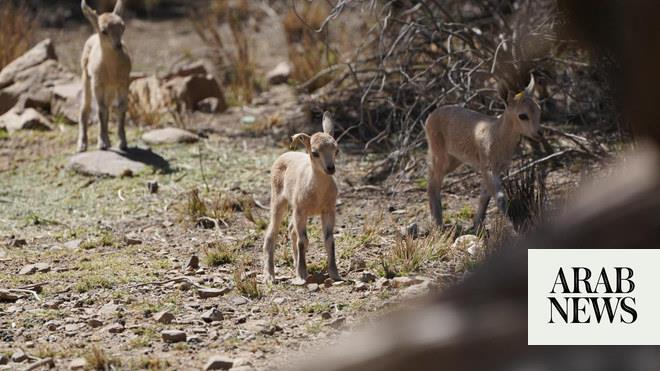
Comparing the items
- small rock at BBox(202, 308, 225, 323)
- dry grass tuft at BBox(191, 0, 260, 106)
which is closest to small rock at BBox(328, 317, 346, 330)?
small rock at BBox(202, 308, 225, 323)

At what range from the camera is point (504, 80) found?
8.53 meters

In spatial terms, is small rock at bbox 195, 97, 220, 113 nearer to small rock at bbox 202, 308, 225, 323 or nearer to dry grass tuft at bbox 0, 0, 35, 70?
dry grass tuft at bbox 0, 0, 35, 70

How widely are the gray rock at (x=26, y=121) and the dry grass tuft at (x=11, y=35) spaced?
146 centimetres

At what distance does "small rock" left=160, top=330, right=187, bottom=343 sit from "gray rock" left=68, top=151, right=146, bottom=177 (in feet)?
16.2

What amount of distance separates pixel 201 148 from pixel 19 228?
2.57m

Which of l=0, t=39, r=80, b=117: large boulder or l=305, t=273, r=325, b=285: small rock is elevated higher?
l=0, t=39, r=80, b=117: large boulder

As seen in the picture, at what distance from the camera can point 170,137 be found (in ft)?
35.7

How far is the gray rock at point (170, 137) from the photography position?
1084 cm

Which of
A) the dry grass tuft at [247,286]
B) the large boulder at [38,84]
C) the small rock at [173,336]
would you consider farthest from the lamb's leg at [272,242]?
the large boulder at [38,84]

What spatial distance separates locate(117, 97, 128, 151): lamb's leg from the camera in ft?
33.5

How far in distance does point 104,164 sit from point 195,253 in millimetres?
3006

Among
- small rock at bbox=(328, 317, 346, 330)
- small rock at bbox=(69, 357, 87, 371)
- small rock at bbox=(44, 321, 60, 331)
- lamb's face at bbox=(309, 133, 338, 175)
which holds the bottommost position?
small rock at bbox=(69, 357, 87, 371)

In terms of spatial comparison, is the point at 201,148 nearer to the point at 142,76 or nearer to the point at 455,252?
the point at 142,76

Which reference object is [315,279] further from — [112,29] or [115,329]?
[112,29]
